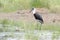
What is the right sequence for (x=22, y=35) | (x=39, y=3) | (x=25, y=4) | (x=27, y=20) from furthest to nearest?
(x=25, y=4)
(x=39, y=3)
(x=27, y=20)
(x=22, y=35)

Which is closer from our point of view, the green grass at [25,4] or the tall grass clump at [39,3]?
the green grass at [25,4]

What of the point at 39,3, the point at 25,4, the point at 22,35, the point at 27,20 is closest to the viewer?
the point at 22,35

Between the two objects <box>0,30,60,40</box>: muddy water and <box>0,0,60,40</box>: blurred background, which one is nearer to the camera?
<box>0,30,60,40</box>: muddy water

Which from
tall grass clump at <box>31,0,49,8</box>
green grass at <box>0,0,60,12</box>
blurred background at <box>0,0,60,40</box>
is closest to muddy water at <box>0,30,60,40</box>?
blurred background at <box>0,0,60,40</box>

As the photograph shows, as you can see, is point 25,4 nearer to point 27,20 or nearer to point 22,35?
point 27,20

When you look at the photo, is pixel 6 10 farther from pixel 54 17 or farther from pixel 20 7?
pixel 54 17

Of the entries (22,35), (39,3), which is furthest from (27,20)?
(22,35)

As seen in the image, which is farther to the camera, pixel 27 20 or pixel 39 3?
pixel 39 3

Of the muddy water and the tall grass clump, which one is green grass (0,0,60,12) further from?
the muddy water

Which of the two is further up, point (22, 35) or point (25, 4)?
point (25, 4)

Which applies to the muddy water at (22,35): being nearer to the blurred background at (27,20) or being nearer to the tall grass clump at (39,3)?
the blurred background at (27,20)

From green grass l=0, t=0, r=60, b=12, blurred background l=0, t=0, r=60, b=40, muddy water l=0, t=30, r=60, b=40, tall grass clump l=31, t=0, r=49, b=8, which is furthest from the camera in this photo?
tall grass clump l=31, t=0, r=49, b=8

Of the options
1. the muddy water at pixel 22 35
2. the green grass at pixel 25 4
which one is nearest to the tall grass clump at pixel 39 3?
the green grass at pixel 25 4

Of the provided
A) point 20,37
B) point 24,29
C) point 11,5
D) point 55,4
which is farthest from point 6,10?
point 20,37
